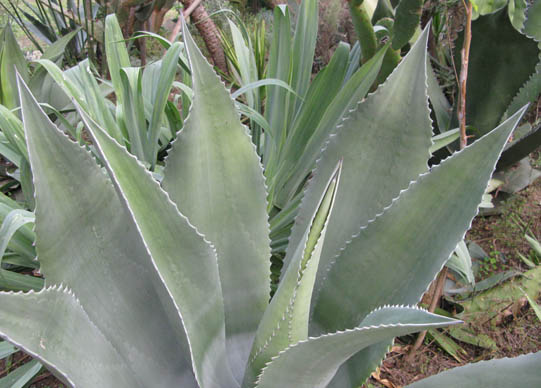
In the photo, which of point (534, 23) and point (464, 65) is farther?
point (534, 23)

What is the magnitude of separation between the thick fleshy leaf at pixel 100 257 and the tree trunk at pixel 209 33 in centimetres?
188

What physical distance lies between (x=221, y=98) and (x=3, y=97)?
1.32 metres

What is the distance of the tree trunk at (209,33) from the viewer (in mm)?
2361

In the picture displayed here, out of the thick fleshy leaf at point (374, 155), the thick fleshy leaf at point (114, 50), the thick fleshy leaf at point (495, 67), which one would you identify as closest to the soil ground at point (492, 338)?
the thick fleshy leaf at point (495, 67)

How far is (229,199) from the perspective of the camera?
2.45 ft

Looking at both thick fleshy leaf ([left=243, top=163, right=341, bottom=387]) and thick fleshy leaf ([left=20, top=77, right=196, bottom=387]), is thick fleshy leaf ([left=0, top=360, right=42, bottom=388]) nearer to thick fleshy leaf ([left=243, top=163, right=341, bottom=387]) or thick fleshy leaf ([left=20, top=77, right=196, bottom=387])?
thick fleshy leaf ([left=20, top=77, right=196, bottom=387])

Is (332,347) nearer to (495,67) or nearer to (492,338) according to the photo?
(492,338)

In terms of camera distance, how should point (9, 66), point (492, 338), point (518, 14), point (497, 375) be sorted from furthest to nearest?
1. point (9, 66)
2. point (518, 14)
3. point (492, 338)
4. point (497, 375)

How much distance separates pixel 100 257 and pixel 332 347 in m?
0.35

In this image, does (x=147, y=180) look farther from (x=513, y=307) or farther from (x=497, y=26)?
(x=497, y=26)

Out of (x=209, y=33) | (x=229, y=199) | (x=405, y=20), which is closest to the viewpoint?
(x=229, y=199)

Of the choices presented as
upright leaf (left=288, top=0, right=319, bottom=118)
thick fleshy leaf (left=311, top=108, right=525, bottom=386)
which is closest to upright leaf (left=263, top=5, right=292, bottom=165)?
upright leaf (left=288, top=0, right=319, bottom=118)

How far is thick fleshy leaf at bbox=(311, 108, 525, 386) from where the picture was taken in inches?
A: 24.0

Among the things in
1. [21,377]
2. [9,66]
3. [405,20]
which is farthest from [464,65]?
[9,66]
